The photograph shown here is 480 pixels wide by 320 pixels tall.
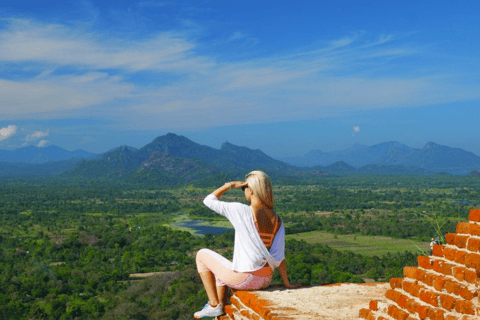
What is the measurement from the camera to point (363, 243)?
4922 centimetres

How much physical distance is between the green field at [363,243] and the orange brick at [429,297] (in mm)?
39937

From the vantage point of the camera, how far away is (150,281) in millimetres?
27859

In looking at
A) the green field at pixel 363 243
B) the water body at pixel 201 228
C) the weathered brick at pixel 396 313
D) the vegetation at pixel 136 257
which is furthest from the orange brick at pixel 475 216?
the water body at pixel 201 228

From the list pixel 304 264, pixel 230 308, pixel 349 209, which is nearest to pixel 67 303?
pixel 304 264

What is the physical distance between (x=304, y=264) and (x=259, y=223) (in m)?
24.8

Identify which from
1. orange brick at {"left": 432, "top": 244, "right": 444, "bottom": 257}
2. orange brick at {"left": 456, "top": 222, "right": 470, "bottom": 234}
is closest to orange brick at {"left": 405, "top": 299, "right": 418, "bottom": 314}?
orange brick at {"left": 432, "top": 244, "right": 444, "bottom": 257}

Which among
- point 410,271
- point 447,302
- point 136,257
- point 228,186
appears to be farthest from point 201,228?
point 447,302

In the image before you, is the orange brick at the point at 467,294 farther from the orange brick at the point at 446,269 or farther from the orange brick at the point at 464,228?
the orange brick at the point at 464,228

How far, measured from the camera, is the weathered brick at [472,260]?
3.82 m

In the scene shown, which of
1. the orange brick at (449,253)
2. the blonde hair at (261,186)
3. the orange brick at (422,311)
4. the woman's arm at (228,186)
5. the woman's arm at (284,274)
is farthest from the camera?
the woman's arm at (284,274)

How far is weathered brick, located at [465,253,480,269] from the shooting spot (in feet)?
12.5

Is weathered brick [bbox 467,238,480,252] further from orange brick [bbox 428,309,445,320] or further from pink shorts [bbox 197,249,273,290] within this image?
pink shorts [bbox 197,249,273,290]

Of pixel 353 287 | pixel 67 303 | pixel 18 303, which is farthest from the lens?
pixel 67 303

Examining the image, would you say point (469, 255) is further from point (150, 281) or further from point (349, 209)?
point (349, 209)
